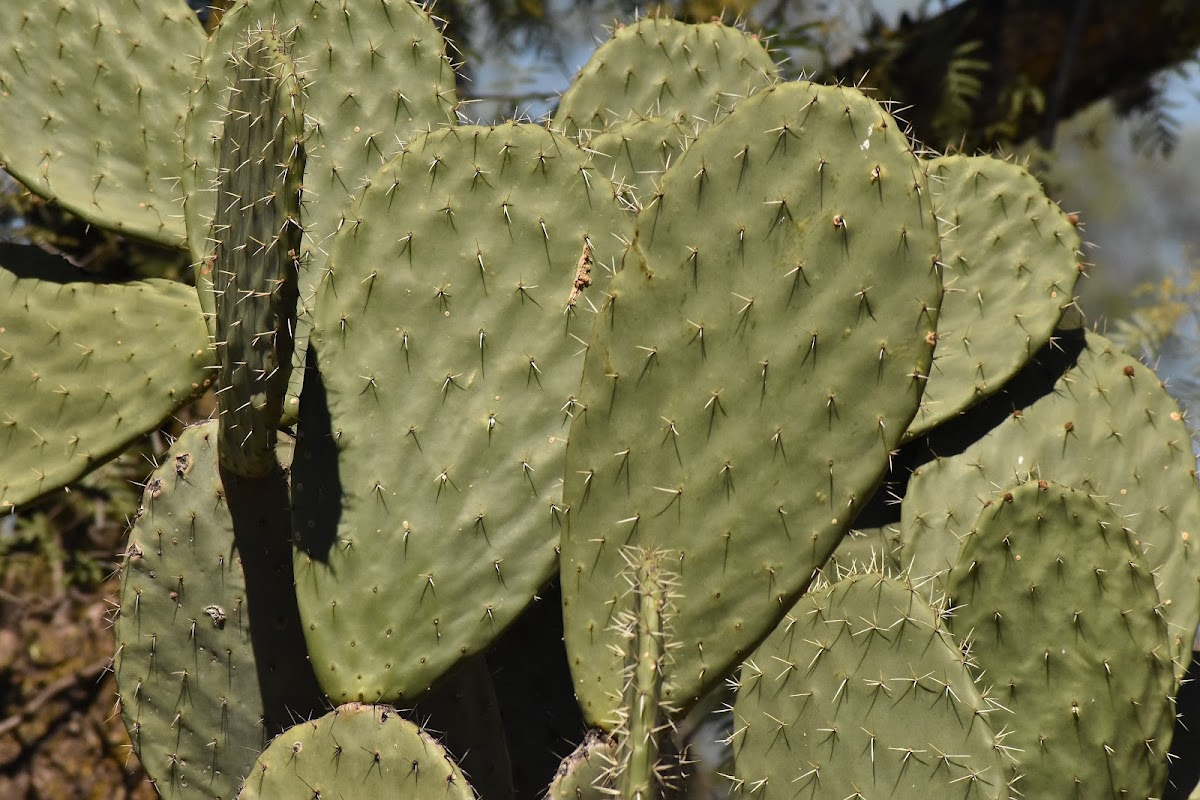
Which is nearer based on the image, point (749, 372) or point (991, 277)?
point (749, 372)

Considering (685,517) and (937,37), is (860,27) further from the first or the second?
(685,517)

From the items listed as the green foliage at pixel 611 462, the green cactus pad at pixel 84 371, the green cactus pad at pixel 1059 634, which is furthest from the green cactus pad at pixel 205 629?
the green cactus pad at pixel 1059 634

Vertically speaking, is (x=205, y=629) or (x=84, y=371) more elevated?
(x=84, y=371)

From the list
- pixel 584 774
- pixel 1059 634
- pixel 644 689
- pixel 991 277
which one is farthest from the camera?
pixel 991 277

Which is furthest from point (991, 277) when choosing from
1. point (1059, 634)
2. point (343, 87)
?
point (343, 87)

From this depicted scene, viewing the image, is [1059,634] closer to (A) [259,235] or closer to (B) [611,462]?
(B) [611,462]

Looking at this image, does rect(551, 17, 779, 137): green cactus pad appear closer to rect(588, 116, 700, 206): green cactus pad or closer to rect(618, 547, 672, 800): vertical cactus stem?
rect(588, 116, 700, 206): green cactus pad
